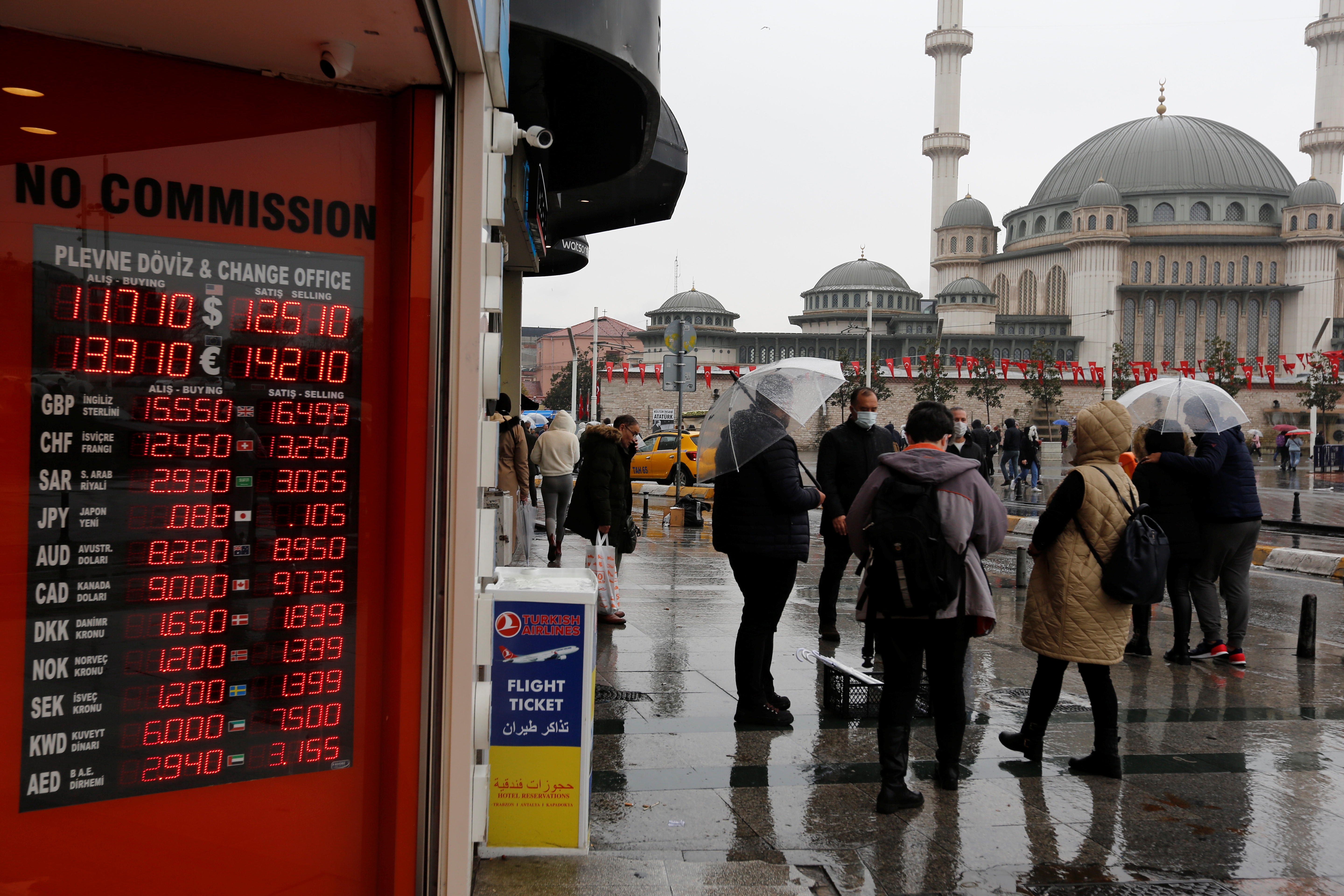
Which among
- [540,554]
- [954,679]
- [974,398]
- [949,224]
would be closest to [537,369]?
[949,224]

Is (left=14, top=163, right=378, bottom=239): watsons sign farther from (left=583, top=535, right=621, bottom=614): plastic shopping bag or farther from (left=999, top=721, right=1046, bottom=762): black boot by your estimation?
(left=583, top=535, right=621, bottom=614): plastic shopping bag

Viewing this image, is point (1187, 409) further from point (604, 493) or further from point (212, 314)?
point (212, 314)

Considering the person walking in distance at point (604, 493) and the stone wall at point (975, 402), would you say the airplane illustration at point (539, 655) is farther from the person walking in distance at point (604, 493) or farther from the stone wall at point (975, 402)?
the stone wall at point (975, 402)

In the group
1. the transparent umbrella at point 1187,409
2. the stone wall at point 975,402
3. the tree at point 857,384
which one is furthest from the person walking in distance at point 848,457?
the stone wall at point 975,402

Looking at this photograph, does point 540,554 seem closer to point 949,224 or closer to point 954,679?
point 954,679

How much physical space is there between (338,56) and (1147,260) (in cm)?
9467

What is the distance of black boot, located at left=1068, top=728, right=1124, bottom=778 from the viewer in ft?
17.1

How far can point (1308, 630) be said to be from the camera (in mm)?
8281

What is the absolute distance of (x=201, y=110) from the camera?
10.0ft

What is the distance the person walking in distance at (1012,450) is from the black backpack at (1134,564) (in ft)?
78.5

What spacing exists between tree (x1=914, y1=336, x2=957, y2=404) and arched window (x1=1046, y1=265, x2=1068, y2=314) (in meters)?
24.2

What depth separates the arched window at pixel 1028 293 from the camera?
3629 inches

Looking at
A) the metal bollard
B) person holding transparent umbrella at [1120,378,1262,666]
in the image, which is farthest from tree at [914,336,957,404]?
person holding transparent umbrella at [1120,378,1262,666]

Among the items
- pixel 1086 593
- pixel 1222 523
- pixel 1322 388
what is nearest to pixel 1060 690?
pixel 1086 593
